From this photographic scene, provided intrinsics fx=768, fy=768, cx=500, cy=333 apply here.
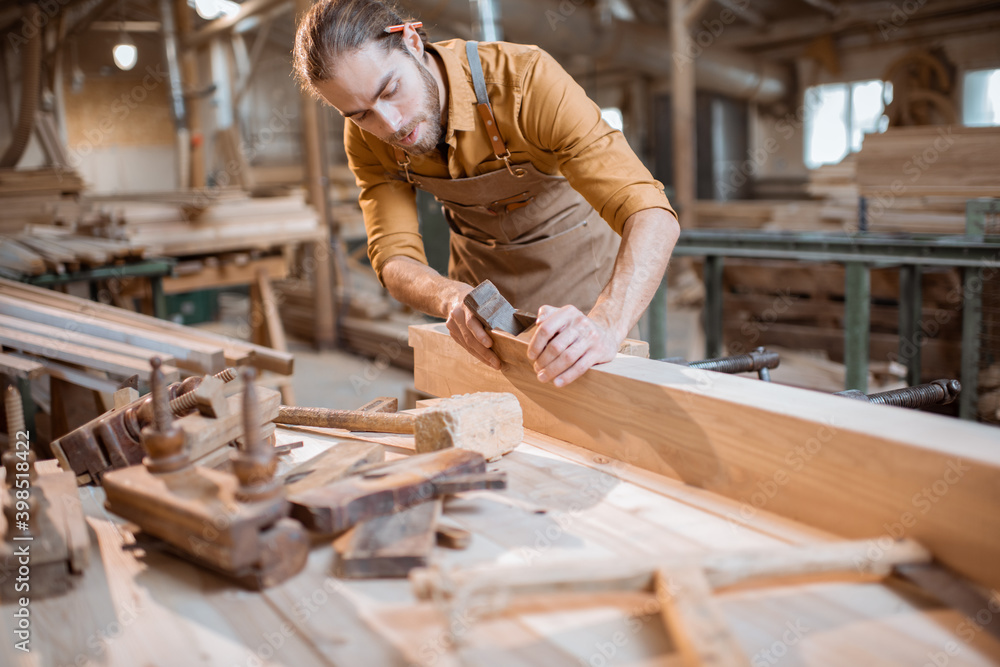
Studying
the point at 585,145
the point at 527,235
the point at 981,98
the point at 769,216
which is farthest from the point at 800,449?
the point at 981,98

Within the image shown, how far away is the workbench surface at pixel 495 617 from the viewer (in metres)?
0.88

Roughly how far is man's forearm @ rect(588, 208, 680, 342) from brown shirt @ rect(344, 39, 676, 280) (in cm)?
4

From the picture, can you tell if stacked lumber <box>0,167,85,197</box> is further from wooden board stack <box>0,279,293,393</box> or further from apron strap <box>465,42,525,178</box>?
apron strap <box>465,42,525,178</box>

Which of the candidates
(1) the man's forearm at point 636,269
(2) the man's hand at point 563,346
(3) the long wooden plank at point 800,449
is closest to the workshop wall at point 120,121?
(1) the man's forearm at point 636,269

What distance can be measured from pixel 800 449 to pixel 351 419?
0.91m

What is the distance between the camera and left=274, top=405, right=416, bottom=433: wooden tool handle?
160 centimetres

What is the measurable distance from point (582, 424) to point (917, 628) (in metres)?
0.72

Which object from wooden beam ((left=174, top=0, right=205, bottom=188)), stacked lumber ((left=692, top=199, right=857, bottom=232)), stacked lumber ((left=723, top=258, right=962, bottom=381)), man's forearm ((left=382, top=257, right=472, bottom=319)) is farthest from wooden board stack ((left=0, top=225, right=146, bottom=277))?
stacked lumber ((left=692, top=199, right=857, bottom=232))

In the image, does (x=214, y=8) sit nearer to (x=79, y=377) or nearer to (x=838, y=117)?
(x=79, y=377)

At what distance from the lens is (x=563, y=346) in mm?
1478

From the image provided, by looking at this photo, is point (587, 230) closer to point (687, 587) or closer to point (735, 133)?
point (687, 587)

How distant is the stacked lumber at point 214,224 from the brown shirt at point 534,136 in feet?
9.03

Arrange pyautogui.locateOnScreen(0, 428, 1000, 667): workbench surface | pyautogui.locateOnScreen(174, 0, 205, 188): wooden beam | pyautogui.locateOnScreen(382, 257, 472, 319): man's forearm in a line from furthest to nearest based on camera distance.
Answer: pyautogui.locateOnScreen(174, 0, 205, 188): wooden beam
pyautogui.locateOnScreen(382, 257, 472, 319): man's forearm
pyautogui.locateOnScreen(0, 428, 1000, 667): workbench surface

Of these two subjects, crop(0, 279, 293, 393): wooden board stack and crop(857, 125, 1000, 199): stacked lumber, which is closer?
crop(0, 279, 293, 393): wooden board stack
